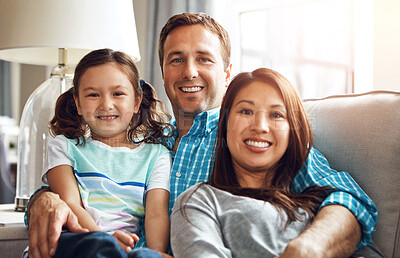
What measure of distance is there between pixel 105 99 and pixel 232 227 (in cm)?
58

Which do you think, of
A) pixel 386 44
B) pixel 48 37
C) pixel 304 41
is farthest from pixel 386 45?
pixel 48 37

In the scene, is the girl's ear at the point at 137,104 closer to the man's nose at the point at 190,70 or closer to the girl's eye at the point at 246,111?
the man's nose at the point at 190,70

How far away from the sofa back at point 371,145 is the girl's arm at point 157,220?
474mm

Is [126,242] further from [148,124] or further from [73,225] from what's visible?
[148,124]

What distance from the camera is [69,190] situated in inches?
52.2

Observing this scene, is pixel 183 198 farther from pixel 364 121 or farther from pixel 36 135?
pixel 36 135

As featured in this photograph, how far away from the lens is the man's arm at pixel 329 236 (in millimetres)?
976

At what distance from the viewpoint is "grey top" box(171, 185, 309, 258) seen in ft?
3.44

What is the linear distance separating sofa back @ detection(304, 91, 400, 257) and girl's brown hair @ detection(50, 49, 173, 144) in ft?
1.76

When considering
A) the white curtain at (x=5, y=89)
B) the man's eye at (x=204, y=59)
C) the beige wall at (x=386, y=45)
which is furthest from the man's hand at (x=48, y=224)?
the white curtain at (x=5, y=89)

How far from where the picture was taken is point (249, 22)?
2.83 meters

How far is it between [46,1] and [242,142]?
1.03 meters

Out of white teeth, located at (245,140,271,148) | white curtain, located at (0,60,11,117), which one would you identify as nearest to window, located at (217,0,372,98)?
white teeth, located at (245,140,271,148)

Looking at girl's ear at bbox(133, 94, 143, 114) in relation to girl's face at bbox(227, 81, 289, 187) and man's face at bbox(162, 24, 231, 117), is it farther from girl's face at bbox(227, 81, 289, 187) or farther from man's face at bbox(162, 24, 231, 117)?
girl's face at bbox(227, 81, 289, 187)
